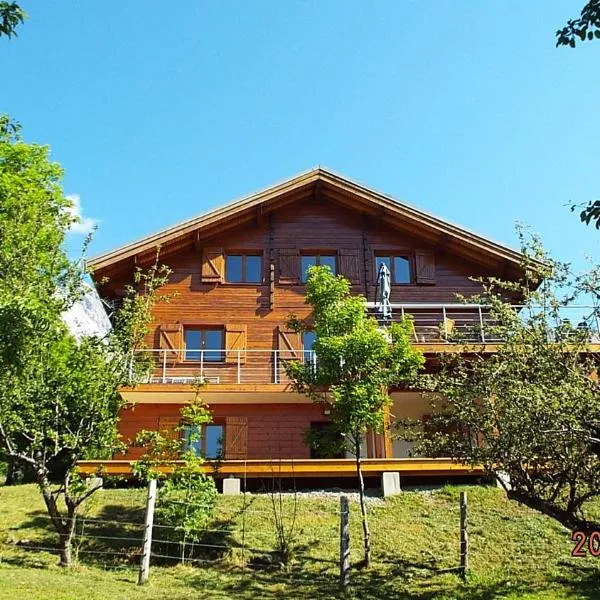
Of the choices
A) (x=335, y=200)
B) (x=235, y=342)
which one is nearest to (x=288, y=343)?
(x=235, y=342)

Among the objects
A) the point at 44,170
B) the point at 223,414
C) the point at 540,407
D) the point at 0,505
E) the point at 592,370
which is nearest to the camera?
the point at 540,407

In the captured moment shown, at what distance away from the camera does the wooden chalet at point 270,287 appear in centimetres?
1688

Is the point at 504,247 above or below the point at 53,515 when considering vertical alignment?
above

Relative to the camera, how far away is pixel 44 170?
19.4 metres

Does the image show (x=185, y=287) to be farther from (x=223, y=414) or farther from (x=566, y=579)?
(x=566, y=579)

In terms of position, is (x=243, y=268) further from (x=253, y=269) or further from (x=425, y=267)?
(x=425, y=267)

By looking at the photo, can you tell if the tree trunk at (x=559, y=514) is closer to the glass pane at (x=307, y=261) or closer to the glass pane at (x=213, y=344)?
the glass pane at (x=213, y=344)

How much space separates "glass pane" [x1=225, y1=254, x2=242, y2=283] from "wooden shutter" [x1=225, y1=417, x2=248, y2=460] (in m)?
4.70

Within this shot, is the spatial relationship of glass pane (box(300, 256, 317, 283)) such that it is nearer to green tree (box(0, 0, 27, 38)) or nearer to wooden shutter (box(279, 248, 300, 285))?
wooden shutter (box(279, 248, 300, 285))

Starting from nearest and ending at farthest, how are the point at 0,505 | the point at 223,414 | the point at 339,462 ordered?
the point at 0,505
the point at 339,462
the point at 223,414

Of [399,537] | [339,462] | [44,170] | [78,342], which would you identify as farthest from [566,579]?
[44,170]

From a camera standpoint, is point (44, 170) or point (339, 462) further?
point (44, 170)

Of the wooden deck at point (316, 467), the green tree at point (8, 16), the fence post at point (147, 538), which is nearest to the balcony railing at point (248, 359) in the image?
the wooden deck at point (316, 467)

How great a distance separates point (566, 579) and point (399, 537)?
3.01 m
